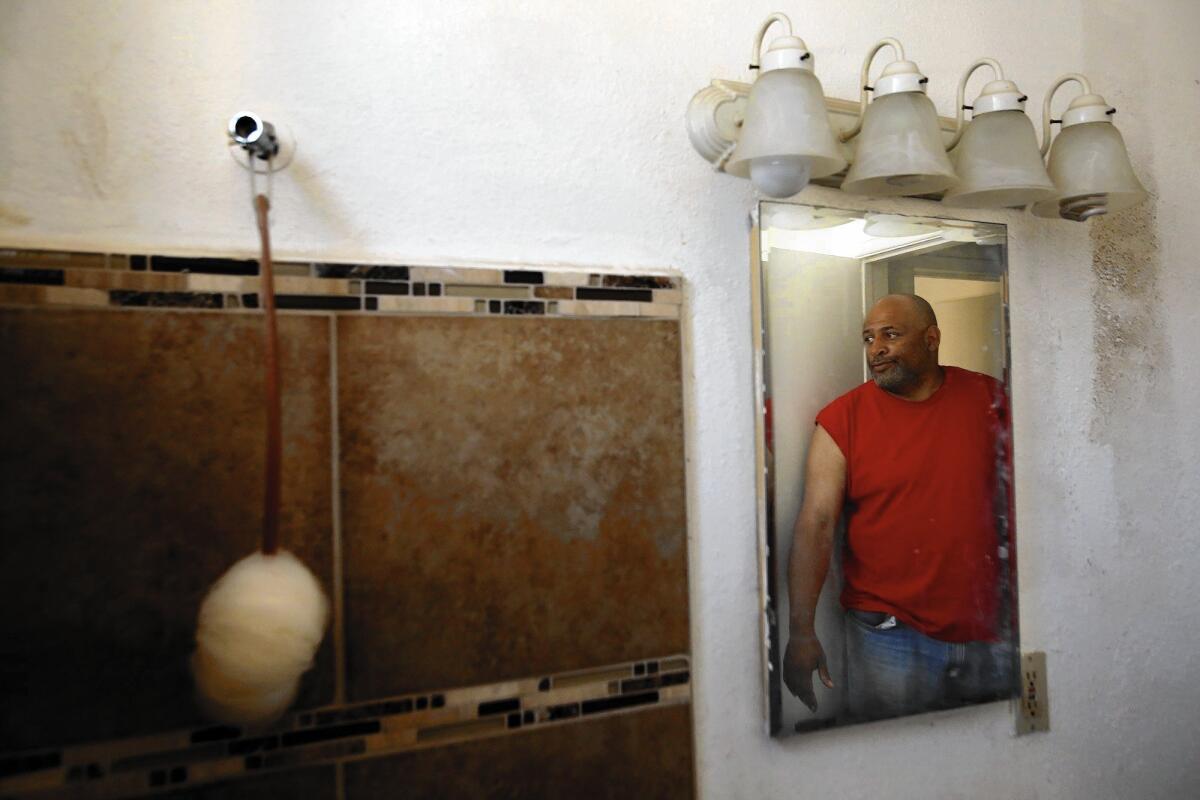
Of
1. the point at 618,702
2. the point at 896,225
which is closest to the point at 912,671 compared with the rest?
the point at 618,702

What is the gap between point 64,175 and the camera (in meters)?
0.62

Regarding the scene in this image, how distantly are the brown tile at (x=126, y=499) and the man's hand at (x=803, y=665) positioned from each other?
1.58 feet

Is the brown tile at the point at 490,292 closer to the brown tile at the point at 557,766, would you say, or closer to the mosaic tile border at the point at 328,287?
the mosaic tile border at the point at 328,287

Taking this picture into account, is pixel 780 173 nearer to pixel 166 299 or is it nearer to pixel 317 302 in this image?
pixel 317 302

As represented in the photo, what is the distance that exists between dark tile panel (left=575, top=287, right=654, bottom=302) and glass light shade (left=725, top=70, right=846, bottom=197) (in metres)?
0.16

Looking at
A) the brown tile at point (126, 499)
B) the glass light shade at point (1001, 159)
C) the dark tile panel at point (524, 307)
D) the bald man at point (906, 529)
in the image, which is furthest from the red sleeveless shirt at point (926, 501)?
the brown tile at point (126, 499)

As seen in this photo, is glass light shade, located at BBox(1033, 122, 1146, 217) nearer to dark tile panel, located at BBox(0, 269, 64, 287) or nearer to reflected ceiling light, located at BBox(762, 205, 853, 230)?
reflected ceiling light, located at BBox(762, 205, 853, 230)

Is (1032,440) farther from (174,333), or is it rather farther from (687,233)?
(174,333)

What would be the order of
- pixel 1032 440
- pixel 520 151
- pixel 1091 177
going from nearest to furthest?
1. pixel 520 151
2. pixel 1091 177
3. pixel 1032 440

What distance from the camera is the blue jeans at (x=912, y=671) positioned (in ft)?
2.79

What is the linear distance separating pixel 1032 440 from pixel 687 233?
0.56 m

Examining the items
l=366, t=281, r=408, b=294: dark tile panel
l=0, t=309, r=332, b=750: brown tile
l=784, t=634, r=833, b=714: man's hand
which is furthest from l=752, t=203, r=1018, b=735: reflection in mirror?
→ l=0, t=309, r=332, b=750: brown tile

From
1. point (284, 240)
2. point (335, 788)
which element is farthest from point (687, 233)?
point (335, 788)

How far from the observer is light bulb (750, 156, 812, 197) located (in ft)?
2.39
